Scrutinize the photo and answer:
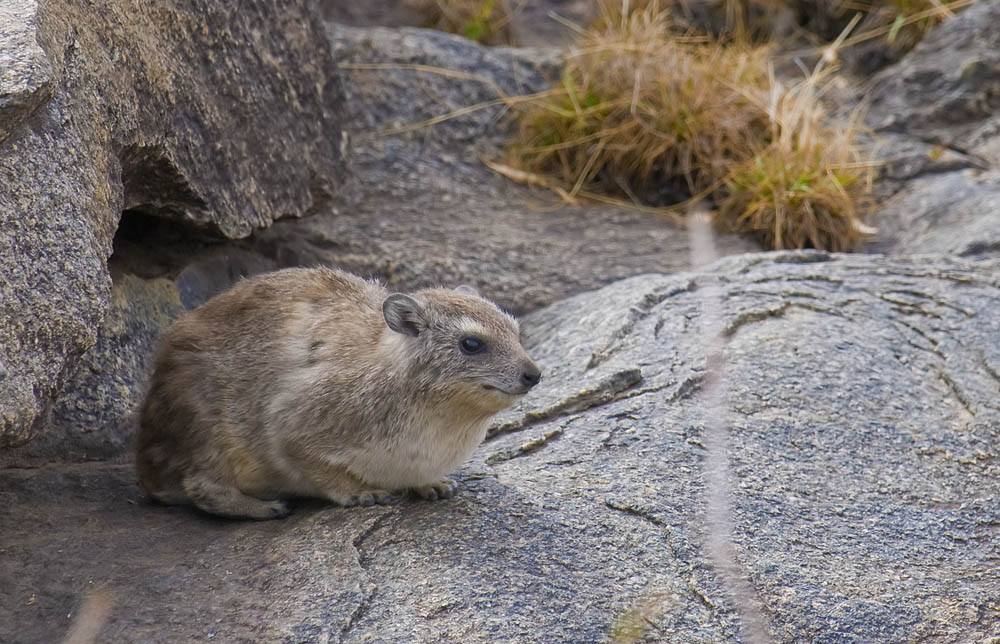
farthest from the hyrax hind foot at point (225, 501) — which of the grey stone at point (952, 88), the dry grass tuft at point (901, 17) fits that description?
the dry grass tuft at point (901, 17)

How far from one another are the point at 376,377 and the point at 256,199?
1899 mm

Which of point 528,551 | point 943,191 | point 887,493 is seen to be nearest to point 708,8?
point 943,191

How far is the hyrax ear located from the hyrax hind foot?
0.94 metres

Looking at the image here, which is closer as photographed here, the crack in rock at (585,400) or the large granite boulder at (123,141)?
the large granite boulder at (123,141)

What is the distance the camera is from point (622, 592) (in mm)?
3807

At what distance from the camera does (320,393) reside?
457 centimetres

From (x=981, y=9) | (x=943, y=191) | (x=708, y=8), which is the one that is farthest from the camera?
(x=708, y=8)

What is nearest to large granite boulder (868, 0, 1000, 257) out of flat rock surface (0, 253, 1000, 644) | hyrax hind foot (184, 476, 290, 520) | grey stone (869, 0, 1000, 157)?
grey stone (869, 0, 1000, 157)

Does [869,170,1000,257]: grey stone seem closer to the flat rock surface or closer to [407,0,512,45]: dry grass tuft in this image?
the flat rock surface

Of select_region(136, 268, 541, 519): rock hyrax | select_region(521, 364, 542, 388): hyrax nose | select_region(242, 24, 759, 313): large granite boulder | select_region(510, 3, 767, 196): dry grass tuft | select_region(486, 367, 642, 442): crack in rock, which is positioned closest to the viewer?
select_region(521, 364, 542, 388): hyrax nose

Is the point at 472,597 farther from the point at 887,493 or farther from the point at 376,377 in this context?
the point at 887,493

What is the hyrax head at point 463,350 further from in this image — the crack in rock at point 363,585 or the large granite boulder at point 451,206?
the large granite boulder at point 451,206

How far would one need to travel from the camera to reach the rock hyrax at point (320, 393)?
441 cm

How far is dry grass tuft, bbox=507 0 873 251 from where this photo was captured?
7.83 m
